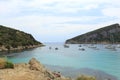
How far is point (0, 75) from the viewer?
2767 centimetres

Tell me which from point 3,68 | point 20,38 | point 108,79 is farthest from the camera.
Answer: point 20,38

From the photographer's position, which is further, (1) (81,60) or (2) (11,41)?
(2) (11,41)

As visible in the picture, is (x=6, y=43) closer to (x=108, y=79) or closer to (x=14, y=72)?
(x=108, y=79)

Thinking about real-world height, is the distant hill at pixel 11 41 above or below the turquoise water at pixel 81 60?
above

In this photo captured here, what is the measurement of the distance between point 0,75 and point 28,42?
166928 millimetres

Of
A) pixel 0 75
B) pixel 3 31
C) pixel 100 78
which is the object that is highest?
pixel 3 31

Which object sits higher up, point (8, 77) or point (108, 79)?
point (8, 77)

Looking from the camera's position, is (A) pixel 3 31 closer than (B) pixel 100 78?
No

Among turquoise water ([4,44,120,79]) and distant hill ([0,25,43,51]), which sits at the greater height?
distant hill ([0,25,43,51])

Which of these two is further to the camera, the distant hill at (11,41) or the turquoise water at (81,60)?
the distant hill at (11,41)

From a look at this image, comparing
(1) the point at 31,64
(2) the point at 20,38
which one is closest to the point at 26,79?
(1) the point at 31,64

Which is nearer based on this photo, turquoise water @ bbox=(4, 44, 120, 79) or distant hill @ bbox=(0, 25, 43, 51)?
turquoise water @ bbox=(4, 44, 120, 79)

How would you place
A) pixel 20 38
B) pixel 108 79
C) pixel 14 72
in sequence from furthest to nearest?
pixel 20 38, pixel 108 79, pixel 14 72

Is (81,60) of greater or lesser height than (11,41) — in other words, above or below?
below
